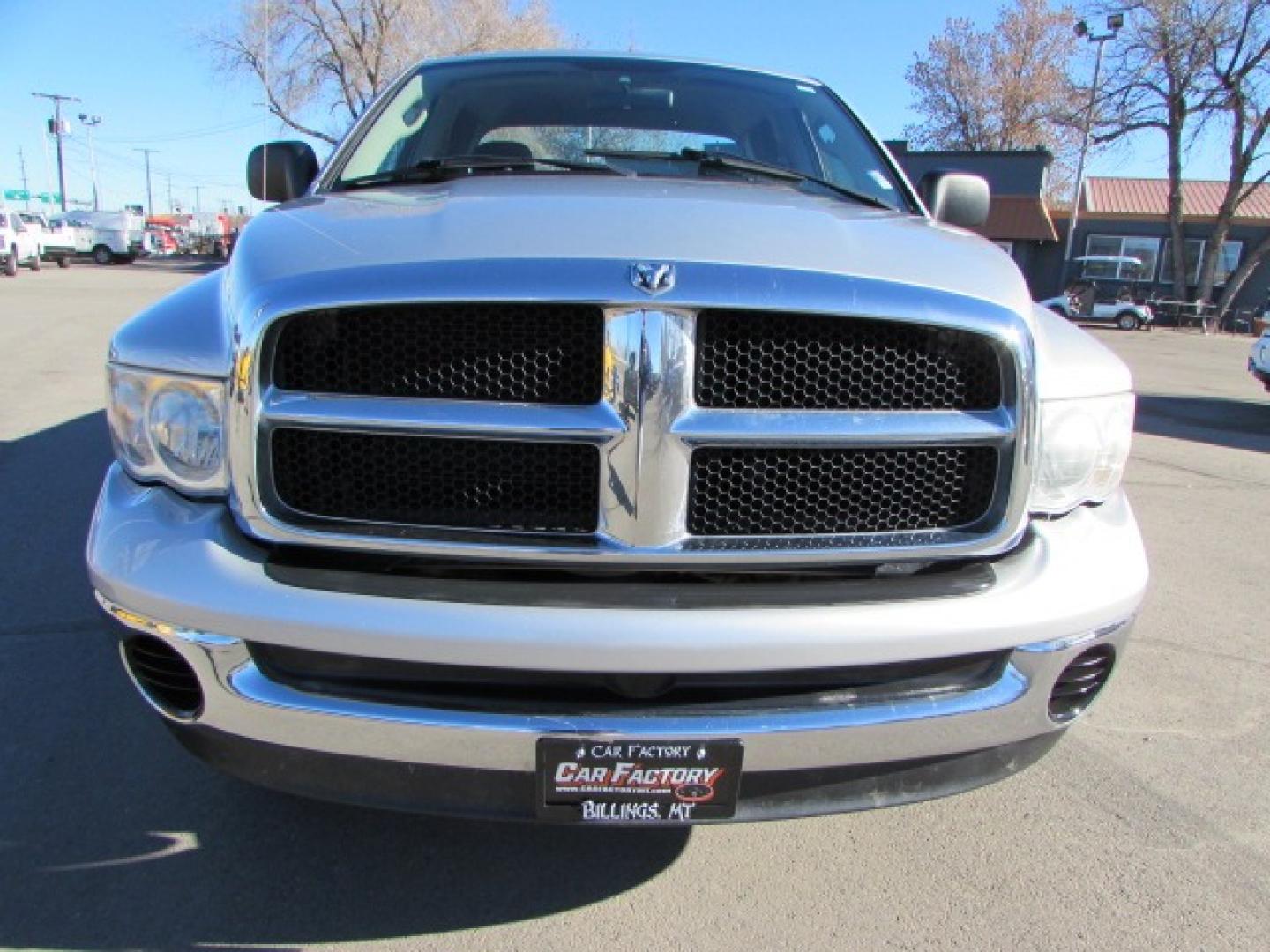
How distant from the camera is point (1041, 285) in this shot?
41531mm

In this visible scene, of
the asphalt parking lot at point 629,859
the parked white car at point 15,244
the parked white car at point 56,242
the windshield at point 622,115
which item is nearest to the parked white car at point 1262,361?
the asphalt parking lot at point 629,859

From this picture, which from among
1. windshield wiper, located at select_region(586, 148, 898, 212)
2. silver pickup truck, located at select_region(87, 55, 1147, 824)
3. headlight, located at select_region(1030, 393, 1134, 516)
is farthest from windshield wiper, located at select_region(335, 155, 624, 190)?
headlight, located at select_region(1030, 393, 1134, 516)

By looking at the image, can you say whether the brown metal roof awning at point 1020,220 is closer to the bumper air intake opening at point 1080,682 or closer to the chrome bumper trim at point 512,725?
the bumper air intake opening at point 1080,682

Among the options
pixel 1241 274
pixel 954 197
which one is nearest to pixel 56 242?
pixel 954 197

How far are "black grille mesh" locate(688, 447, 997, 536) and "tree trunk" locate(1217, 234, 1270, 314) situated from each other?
132 ft

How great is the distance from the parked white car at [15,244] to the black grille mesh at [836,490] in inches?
1297

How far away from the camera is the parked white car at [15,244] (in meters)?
28.4

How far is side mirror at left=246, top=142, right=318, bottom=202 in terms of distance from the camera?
10.2 ft

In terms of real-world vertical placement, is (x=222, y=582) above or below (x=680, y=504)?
below

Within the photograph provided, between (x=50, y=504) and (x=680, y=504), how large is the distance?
4.44 m

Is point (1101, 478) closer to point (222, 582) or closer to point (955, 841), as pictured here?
point (955, 841)

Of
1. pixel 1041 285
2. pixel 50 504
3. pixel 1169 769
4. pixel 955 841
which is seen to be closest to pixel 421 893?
pixel 955 841

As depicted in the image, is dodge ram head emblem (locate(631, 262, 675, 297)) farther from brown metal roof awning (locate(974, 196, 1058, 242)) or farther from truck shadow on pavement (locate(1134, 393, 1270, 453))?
brown metal roof awning (locate(974, 196, 1058, 242))

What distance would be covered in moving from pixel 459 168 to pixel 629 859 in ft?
6.45
